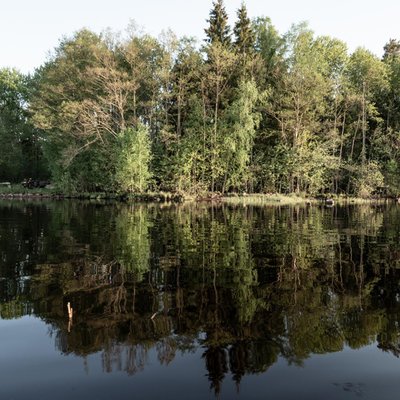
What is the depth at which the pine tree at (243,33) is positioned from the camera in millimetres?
54344

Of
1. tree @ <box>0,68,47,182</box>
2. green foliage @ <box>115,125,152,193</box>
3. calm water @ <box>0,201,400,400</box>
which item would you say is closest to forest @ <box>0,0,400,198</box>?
green foliage @ <box>115,125,152,193</box>

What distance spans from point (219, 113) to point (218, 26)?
12.0m

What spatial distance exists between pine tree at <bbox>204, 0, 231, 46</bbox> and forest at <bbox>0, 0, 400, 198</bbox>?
5.3 inches

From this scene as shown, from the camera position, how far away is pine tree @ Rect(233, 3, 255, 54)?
54344 millimetres

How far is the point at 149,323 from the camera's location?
27.6 ft

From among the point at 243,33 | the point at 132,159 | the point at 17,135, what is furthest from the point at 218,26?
the point at 17,135

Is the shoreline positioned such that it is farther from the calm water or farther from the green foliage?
the calm water

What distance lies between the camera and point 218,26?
54.9m

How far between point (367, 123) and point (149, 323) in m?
55.4

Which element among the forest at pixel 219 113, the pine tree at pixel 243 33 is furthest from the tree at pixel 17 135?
the pine tree at pixel 243 33

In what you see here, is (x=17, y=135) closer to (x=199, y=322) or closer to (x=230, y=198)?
(x=230, y=198)

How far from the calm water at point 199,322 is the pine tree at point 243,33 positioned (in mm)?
43884

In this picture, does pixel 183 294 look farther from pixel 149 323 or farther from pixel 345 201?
pixel 345 201

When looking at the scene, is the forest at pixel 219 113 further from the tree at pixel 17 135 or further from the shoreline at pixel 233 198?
the tree at pixel 17 135
